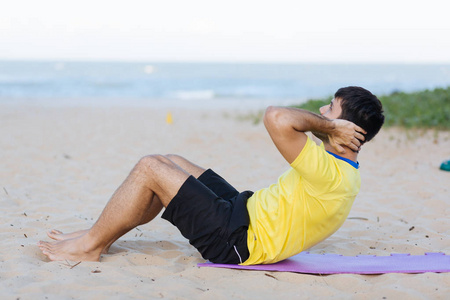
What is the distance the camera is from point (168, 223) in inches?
179

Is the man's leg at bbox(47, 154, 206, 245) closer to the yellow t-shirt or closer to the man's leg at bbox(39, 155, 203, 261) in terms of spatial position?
the man's leg at bbox(39, 155, 203, 261)

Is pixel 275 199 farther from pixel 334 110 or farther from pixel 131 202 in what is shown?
pixel 131 202

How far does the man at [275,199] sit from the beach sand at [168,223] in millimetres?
184

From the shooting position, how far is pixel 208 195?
301 cm

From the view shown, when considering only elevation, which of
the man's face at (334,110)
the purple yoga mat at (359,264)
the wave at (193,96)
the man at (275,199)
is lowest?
the purple yoga mat at (359,264)

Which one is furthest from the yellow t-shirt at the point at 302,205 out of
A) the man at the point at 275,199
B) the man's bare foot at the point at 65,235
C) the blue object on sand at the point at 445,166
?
the blue object on sand at the point at 445,166

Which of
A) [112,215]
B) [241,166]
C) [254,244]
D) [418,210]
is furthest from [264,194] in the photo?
[241,166]

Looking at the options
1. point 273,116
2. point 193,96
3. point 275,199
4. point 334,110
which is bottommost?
point 275,199

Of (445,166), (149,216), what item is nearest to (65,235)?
(149,216)

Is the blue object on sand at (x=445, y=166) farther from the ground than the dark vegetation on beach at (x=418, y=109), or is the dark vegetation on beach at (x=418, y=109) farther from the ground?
the dark vegetation on beach at (x=418, y=109)

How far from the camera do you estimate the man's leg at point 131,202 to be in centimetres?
303

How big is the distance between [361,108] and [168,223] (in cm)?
234

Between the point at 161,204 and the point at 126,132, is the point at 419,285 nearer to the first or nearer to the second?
the point at 161,204

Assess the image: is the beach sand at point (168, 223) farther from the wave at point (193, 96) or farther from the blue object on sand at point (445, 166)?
the wave at point (193, 96)
